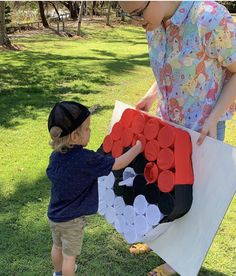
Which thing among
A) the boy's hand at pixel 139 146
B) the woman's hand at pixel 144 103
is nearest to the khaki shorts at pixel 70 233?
the boy's hand at pixel 139 146

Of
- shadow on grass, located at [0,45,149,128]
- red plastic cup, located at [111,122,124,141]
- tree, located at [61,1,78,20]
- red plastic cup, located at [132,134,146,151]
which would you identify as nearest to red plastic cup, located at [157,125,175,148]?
red plastic cup, located at [132,134,146,151]

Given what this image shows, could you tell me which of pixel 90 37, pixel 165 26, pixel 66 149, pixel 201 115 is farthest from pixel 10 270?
pixel 90 37

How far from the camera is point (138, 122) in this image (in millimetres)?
2262

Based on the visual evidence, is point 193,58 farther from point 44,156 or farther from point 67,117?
point 44,156

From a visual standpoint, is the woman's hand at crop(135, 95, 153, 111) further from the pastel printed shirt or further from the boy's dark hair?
the boy's dark hair

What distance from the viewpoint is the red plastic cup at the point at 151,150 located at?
6.92 ft

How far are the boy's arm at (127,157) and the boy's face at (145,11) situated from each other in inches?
24.0

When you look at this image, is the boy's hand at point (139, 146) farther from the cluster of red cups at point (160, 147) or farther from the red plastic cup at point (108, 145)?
A: the red plastic cup at point (108, 145)

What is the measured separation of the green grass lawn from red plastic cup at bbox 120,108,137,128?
0.80 metres

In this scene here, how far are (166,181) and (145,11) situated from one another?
0.76 metres

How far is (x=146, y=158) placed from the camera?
2162 millimetres

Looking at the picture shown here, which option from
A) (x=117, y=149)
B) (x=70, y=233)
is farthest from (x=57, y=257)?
(x=117, y=149)

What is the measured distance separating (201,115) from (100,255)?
109 centimetres

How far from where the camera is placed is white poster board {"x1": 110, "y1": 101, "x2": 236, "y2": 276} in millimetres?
1887
